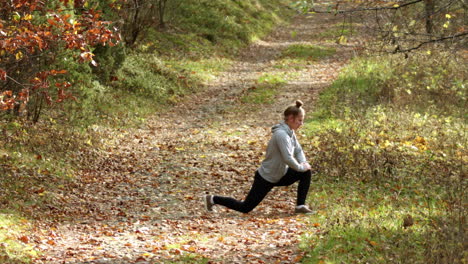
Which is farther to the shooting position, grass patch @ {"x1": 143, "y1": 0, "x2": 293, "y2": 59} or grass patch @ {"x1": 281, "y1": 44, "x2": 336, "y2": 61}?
grass patch @ {"x1": 281, "y1": 44, "x2": 336, "y2": 61}

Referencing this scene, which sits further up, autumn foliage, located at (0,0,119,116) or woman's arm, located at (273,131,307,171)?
autumn foliage, located at (0,0,119,116)

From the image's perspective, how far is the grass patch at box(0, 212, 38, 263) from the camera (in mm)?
6227

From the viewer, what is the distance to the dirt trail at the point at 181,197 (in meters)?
6.84

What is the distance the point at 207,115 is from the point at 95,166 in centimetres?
Answer: 605

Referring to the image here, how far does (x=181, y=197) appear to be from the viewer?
9.77 m

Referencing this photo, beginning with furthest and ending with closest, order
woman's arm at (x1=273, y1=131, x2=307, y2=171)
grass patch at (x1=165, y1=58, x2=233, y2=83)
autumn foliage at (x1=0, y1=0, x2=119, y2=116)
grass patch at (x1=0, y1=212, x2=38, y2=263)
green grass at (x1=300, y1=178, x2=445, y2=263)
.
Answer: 1. grass patch at (x1=165, y1=58, x2=233, y2=83)
2. woman's arm at (x1=273, y1=131, x2=307, y2=171)
3. autumn foliage at (x1=0, y1=0, x2=119, y2=116)
4. grass patch at (x1=0, y1=212, x2=38, y2=263)
5. green grass at (x1=300, y1=178, x2=445, y2=263)

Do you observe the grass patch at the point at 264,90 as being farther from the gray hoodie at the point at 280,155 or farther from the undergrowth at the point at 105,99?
the gray hoodie at the point at 280,155

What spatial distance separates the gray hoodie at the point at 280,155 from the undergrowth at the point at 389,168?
90cm

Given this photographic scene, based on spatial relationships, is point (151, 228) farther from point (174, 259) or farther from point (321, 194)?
point (321, 194)

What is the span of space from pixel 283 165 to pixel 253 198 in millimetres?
743

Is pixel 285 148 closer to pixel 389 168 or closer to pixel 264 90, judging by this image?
pixel 389 168

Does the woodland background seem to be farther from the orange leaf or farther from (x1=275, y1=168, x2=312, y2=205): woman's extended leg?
(x1=275, y1=168, x2=312, y2=205): woman's extended leg

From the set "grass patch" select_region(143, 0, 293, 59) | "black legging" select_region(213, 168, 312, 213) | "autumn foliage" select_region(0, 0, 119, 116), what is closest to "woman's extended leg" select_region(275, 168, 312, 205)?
"black legging" select_region(213, 168, 312, 213)

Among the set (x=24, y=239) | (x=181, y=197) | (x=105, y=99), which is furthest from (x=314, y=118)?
(x=24, y=239)
